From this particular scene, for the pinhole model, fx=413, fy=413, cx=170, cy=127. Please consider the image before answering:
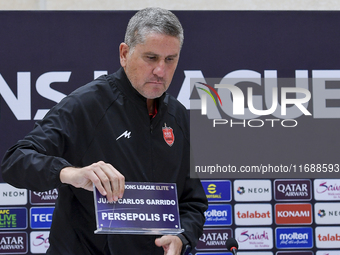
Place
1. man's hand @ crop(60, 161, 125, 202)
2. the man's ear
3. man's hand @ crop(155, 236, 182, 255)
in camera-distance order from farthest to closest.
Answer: the man's ear < man's hand @ crop(155, 236, 182, 255) < man's hand @ crop(60, 161, 125, 202)

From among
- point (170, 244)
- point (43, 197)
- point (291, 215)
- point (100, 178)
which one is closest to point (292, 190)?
Answer: point (291, 215)

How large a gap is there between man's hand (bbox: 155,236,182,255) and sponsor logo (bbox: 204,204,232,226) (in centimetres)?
165

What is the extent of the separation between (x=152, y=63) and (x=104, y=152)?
29cm

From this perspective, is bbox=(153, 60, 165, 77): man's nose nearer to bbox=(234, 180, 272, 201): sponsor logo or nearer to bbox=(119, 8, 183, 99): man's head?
bbox=(119, 8, 183, 99): man's head

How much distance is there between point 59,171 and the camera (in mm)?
951

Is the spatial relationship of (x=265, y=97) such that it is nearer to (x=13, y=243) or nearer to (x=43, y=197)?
(x=43, y=197)

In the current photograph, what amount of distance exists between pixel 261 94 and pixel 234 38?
42cm

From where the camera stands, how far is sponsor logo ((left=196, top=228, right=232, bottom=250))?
8.90 ft

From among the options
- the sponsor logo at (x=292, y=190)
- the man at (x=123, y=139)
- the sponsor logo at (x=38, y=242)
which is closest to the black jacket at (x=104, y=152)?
the man at (x=123, y=139)

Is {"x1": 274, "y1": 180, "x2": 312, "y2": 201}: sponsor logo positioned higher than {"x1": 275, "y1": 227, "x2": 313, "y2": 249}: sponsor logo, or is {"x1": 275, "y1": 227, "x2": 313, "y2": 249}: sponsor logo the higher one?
{"x1": 274, "y1": 180, "x2": 312, "y2": 201}: sponsor logo

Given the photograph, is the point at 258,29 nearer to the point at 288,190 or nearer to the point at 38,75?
the point at 288,190

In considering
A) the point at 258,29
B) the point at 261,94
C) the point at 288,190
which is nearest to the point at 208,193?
the point at 288,190

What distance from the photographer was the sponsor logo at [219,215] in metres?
2.72

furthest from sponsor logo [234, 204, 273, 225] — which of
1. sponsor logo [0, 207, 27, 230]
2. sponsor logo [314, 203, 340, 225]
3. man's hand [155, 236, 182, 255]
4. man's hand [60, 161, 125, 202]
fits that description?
man's hand [60, 161, 125, 202]
